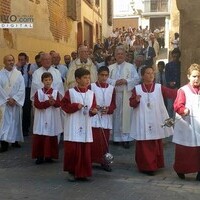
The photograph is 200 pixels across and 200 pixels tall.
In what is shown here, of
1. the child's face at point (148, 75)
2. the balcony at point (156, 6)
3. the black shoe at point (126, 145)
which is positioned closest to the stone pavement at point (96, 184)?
the black shoe at point (126, 145)

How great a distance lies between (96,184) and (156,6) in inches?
1944

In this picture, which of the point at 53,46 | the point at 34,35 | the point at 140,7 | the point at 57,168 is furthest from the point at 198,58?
the point at 140,7

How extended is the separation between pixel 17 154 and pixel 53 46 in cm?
882

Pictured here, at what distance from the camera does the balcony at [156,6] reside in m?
54.5

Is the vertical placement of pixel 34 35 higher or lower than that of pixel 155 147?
higher

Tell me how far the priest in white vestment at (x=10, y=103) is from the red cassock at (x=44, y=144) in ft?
4.14

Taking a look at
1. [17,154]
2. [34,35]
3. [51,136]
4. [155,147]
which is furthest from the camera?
[34,35]

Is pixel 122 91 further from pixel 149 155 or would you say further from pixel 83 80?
pixel 83 80

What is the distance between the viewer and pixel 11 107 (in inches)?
386

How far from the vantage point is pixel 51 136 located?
8555 millimetres

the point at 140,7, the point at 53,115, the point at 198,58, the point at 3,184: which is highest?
the point at 140,7

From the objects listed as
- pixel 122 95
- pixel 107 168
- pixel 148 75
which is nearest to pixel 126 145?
pixel 122 95

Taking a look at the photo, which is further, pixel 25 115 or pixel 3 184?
pixel 25 115

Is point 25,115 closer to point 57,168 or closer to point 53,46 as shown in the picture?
point 57,168
